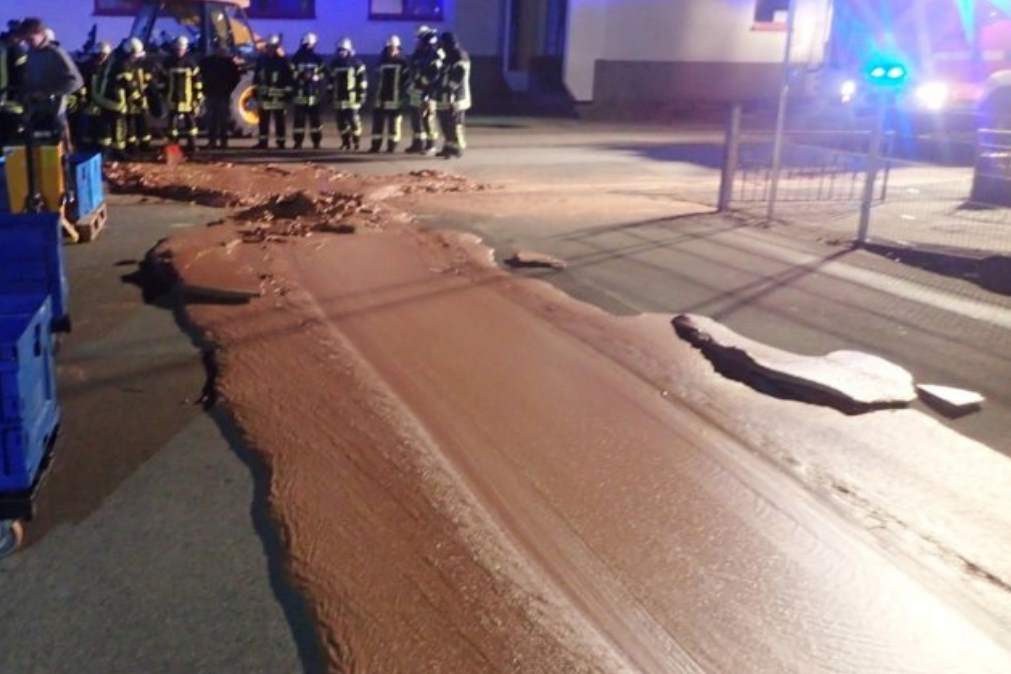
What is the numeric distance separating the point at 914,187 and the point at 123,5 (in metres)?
22.1

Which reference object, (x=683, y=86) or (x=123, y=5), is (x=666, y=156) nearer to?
(x=683, y=86)

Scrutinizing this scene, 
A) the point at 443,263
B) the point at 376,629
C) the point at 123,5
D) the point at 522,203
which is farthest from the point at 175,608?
the point at 123,5

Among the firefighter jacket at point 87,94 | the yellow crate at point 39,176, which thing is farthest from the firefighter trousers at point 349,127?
the yellow crate at point 39,176

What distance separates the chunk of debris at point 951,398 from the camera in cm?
676

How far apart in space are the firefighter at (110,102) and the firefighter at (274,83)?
2557 mm

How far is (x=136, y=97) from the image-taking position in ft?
57.8

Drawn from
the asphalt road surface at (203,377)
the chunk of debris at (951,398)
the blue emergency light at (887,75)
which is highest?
the blue emergency light at (887,75)

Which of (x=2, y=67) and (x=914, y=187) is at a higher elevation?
A: (x=2, y=67)

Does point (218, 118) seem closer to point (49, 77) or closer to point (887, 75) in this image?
point (49, 77)

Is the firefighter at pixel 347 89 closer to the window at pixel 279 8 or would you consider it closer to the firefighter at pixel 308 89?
Result: the firefighter at pixel 308 89

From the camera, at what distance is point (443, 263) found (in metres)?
10.2

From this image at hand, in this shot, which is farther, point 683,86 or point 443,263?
point 683,86

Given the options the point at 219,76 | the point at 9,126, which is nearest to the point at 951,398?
the point at 9,126

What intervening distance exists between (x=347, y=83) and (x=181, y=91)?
2813 mm
